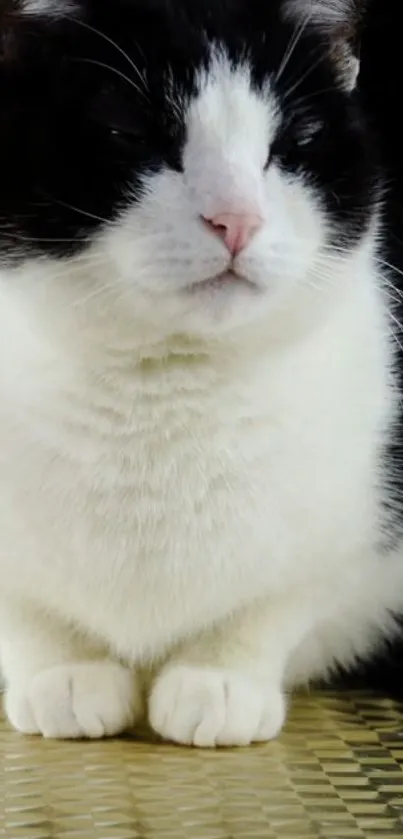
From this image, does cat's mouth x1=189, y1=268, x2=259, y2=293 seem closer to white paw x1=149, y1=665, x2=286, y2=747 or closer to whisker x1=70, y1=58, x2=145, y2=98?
whisker x1=70, y1=58, x2=145, y2=98

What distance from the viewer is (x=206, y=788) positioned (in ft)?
3.36

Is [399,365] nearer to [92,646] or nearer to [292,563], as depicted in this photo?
[292,563]

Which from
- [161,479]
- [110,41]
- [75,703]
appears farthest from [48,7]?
[75,703]

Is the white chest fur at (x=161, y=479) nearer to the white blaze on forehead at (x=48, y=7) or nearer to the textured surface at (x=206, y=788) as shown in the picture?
the textured surface at (x=206, y=788)

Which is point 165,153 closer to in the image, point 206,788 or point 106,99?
point 106,99

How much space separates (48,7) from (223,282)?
0.27 meters

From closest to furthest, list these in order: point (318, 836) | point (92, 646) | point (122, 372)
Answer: point (318, 836) < point (122, 372) < point (92, 646)

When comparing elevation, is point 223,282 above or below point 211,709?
above

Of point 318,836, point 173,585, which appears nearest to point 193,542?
point 173,585

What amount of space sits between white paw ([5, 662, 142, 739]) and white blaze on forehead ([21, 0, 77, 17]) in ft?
1.91

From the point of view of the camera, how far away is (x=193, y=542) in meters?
1.12

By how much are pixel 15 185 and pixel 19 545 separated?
317mm

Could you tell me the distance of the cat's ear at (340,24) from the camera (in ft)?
3.69

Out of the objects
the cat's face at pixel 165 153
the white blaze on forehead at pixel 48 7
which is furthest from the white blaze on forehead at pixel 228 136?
the white blaze on forehead at pixel 48 7
